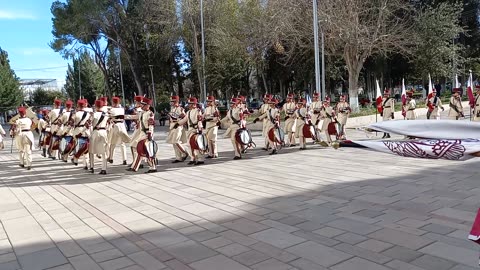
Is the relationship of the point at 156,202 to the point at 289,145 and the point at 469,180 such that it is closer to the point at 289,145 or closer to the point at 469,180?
the point at 469,180

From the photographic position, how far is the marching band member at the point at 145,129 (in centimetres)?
1016

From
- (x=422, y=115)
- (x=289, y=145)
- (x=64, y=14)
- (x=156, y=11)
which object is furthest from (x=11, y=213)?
(x=64, y=14)

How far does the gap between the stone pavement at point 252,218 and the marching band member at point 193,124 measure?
109 centimetres

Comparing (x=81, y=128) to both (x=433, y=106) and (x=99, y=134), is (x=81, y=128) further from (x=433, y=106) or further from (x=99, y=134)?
(x=433, y=106)

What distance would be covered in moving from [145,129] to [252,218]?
5.08 meters

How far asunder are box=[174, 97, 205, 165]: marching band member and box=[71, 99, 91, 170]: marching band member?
94.9 inches

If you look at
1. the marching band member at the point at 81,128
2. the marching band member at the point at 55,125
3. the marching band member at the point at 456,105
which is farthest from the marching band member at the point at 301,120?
the marching band member at the point at 55,125

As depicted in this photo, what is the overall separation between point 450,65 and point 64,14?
33812 millimetres

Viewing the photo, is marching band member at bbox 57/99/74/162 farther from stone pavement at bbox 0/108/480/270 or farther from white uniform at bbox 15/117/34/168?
stone pavement at bbox 0/108/480/270

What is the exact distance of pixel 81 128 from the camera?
11656 mm

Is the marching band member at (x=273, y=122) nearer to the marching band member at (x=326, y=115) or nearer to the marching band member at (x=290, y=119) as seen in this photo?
the marching band member at (x=290, y=119)

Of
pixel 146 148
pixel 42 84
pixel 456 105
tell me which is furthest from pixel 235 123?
pixel 42 84

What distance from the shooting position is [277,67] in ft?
120

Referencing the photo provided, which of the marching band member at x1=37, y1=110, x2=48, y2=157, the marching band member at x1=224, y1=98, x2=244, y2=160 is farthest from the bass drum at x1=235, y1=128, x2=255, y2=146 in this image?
the marching band member at x1=37, y1=110, x2=48, y2=157
